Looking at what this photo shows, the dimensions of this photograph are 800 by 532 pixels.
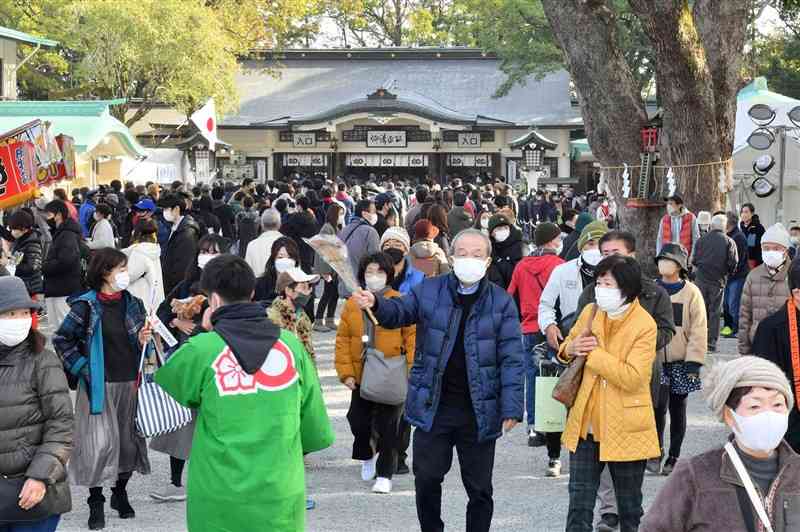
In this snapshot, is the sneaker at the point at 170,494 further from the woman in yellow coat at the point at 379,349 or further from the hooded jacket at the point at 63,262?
the hooded jacket at the point at 63,262

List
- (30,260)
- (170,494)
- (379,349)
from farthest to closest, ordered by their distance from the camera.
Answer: (30,260)
(379,349)
(170,494)

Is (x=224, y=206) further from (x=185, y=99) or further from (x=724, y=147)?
(x=185, y=99)

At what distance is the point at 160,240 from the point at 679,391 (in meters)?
6.83

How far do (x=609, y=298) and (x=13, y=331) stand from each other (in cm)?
260

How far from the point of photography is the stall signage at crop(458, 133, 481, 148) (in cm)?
3853

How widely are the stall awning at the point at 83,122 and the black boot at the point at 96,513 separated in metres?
15.5

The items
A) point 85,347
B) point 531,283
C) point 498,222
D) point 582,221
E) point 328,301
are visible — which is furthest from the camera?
point 328,301

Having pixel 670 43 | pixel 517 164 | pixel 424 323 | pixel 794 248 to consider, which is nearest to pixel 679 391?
pixel 424 323

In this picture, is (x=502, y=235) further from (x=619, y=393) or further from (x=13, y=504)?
(x=13, y=504)

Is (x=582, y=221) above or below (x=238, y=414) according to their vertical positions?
above

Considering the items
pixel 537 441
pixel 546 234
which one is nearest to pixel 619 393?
pixel 546 234

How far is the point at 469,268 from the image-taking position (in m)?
5.44

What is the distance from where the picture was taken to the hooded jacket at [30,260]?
11188 mm

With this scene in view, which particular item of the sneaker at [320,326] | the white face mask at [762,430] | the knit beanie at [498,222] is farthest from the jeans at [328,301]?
the white face mask at [762,430]
